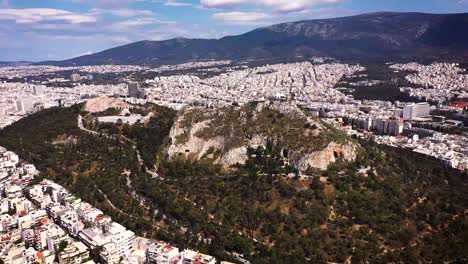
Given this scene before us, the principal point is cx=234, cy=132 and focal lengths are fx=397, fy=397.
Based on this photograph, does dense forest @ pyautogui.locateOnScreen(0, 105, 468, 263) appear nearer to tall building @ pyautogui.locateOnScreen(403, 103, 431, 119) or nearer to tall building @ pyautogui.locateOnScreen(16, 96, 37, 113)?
tall building @ pyautogui.locateOnScreen(403, 103, 431, 119)

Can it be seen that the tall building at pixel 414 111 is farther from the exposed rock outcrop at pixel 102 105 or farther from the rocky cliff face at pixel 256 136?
the exposed rock outcrop at pixel 102 105

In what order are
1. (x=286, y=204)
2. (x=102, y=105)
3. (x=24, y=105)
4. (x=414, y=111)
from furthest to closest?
(x=24, y=105) → (x=414, y=111) → (x=102, y=105) → (x=286, y=204)

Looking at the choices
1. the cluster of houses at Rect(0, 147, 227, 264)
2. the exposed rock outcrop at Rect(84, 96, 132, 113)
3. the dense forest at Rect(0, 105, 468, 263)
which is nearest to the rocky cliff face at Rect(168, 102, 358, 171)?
the dense forest at Rect(0, 105, 468, 263)

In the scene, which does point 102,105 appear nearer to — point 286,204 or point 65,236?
point 65,236

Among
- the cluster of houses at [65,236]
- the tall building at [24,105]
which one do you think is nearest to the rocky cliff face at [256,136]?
the cluster of houses at [65,236]

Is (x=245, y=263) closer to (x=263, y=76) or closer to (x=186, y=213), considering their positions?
(x=186, y=213)

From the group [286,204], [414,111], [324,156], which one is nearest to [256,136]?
[324,156]
